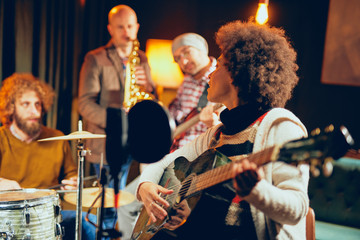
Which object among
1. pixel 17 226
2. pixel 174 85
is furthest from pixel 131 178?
pixel 17 226

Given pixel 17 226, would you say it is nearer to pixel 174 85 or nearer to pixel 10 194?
pixel 10 194

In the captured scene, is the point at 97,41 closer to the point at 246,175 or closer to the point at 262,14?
the point at 262,14

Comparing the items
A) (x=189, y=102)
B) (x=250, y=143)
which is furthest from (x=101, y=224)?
(x=189, y=102)

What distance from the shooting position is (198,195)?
5.24 ft

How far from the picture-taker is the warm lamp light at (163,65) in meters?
5.05

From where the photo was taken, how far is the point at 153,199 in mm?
1919

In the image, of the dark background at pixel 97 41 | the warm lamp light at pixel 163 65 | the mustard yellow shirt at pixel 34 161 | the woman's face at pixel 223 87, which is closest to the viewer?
the woman's face at pixel 223 87

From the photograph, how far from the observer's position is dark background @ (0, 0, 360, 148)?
164 inches

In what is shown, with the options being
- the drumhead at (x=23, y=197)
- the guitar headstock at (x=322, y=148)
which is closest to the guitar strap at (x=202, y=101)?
the drumhead at (x=23, y=197)

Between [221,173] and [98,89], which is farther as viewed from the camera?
[98,89]

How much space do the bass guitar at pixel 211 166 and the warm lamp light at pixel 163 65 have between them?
3.11 m

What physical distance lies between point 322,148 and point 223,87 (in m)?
0.81

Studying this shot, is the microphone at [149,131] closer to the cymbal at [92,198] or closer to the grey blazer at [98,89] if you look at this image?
the cymbal at [92,198]

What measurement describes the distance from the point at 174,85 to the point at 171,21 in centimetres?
100
